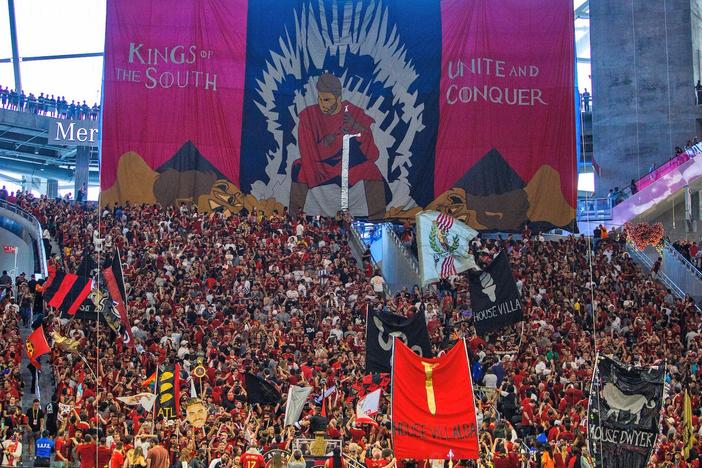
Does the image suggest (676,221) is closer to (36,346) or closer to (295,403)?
(295,403)

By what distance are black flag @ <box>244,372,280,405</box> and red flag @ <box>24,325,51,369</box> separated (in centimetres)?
545

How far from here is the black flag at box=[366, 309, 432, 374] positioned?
25797mm

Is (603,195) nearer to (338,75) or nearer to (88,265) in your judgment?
(338,75)

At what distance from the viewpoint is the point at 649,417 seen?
18.3 meters

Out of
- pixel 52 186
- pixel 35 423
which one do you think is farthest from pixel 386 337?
pixel 52 186

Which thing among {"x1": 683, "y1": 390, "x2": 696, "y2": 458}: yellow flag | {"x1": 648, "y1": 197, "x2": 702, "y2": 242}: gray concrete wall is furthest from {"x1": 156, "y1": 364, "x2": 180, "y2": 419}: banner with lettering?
{"x1": 648, "y1": 197, "x2": 702, "y2": 242}: gray concrete wall

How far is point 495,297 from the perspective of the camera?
28359mm

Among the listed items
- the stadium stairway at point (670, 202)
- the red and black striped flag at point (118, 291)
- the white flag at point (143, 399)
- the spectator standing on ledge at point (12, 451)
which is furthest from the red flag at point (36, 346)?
the stadium stairway at point (670, 202)

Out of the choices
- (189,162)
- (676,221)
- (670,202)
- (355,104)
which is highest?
(355,104)

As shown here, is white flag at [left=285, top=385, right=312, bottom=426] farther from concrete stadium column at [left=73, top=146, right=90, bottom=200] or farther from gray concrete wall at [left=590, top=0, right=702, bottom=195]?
concrete stadium column at [left=73, top=146, right=90, bottom=200]

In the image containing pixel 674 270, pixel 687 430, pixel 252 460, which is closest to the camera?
pixel 252 460

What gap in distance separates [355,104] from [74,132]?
1736cm

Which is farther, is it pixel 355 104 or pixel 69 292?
pixel 355 104

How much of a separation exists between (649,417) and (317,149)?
1158 inches
